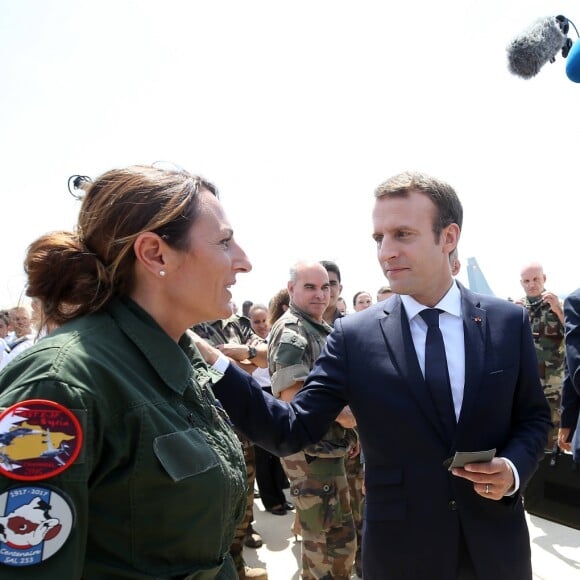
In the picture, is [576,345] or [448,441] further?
[576,345]

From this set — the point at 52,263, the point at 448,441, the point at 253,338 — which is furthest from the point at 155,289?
the point at 253,338

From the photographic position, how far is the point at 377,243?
82.3 inches

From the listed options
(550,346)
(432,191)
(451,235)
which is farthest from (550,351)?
(432,191)

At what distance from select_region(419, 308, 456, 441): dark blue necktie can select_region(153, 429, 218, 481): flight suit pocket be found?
35.7 inches

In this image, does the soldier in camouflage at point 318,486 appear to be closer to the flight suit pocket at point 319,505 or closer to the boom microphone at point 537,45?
the flight suit pocket at point 319,505

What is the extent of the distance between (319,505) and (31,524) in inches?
107

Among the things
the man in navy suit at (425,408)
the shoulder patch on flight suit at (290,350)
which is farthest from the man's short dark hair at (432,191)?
the shoulder patch on flight suit at (290,350)

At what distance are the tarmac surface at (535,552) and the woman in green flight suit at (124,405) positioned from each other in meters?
3.37

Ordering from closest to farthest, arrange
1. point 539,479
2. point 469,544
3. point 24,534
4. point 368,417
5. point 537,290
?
point 24,534 → point 469,544 → point 368,417 → point 539,479 → point 537,290

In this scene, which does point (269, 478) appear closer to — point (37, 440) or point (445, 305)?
point (445, 305)

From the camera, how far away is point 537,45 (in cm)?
243

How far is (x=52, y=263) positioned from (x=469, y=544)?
1608 mm

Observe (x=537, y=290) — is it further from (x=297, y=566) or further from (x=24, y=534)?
(x=24, y=534)

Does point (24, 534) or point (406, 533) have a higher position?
point (24, 534)
